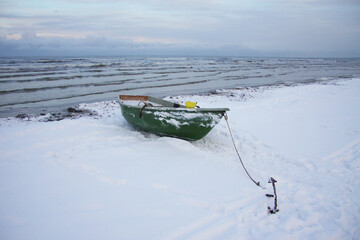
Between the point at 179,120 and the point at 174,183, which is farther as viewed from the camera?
the point at 179,120

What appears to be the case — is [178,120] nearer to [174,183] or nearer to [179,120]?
[179,120]

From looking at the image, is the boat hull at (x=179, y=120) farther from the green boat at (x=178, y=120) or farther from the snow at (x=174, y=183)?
the snow at (x=174, y=183)

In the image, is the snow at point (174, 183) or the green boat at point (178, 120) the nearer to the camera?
the snow at point (174, 183)

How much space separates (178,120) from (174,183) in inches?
76.1

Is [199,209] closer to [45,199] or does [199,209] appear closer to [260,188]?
[260,188]

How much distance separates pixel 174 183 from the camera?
162 inches

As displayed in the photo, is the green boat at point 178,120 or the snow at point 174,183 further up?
the green boat at point 178,120

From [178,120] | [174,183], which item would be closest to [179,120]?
[178,120]

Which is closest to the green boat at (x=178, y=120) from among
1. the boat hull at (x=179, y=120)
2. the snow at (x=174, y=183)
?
the boat hull at (x=179, y=120)

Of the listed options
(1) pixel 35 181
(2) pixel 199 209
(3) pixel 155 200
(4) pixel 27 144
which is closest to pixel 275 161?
(2) pixel 199 209

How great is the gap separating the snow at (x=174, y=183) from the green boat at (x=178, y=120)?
0.29 meters

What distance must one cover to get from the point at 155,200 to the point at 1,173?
3182 millimetres

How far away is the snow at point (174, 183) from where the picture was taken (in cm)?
309

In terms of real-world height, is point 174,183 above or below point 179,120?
below
